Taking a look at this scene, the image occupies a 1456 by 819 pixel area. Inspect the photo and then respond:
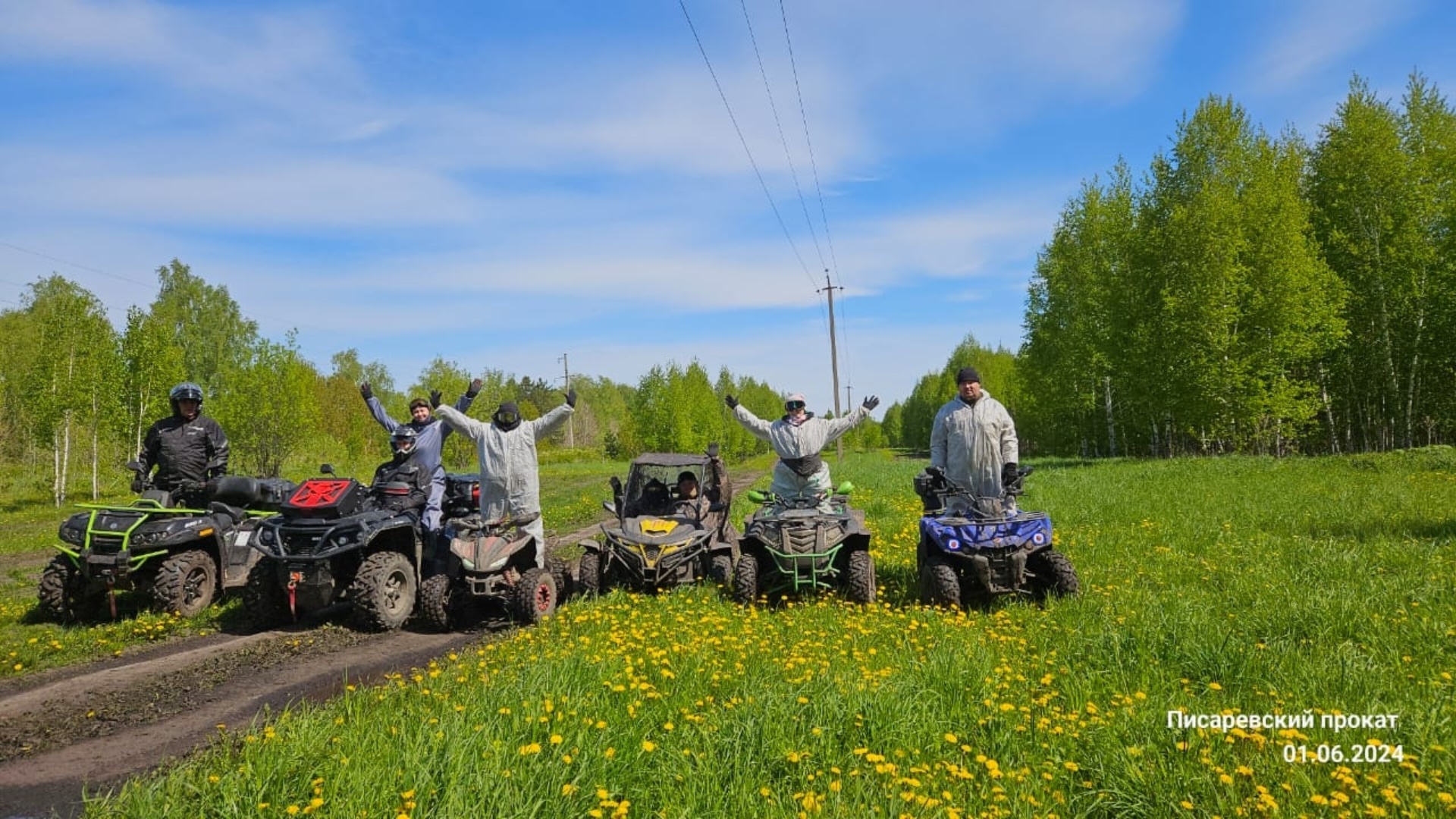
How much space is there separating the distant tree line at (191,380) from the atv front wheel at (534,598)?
25.4 m

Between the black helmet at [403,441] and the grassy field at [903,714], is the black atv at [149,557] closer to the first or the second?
the black helmet at [403,441]

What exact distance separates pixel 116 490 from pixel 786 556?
36.2 metres

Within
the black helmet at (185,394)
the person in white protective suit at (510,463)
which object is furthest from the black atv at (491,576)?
the black helmet at (185,394)

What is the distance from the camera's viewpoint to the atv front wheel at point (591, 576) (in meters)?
9.06

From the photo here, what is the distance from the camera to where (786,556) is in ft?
25.8

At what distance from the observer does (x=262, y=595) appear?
321 inches

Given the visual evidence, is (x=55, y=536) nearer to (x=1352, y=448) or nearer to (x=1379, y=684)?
(x=1379, y=684)

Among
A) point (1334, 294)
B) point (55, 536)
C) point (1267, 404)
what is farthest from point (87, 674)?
point (1334, 294)

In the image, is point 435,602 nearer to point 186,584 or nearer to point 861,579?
point 186,584

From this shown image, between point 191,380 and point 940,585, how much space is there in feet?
163

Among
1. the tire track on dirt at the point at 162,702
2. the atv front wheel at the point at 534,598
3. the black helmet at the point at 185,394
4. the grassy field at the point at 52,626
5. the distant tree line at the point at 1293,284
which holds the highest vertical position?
the distant tree line at the point at 1293,284

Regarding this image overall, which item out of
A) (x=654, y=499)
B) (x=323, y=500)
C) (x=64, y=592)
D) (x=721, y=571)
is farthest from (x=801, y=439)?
(x=64, y=592)

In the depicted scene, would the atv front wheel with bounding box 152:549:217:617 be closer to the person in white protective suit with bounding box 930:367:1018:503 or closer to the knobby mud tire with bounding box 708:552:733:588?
the knobby mud tire with bounding box 708:552:733:588

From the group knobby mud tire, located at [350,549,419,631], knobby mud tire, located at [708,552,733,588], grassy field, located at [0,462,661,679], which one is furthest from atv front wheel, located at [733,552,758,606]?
grassy field, located at [0,462,661,679]
